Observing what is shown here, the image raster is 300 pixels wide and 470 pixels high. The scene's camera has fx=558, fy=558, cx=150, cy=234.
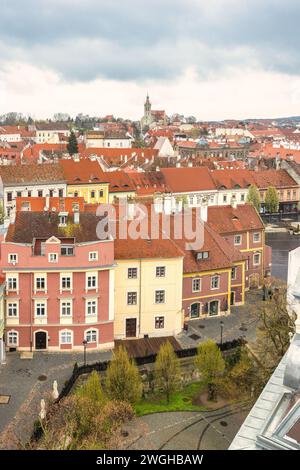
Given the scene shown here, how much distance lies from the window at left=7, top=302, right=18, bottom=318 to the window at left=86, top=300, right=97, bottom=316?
191 inches

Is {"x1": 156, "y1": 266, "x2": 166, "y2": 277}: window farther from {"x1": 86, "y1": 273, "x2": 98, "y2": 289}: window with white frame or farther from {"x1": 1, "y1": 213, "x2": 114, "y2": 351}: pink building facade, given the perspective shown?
{"x1": 86, "y1": 273, "x2": 98, "y2": 289}: window with white frame

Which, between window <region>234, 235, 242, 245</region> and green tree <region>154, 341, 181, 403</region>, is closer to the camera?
green tree <region>154, 341, 181, 403</region>

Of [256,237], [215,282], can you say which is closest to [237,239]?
[256,237]

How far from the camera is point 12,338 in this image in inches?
1519

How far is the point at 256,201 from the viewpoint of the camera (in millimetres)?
88938

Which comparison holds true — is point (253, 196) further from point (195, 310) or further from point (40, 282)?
point (40, 282)

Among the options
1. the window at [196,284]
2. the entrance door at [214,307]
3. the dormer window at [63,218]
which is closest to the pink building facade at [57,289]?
the dormer window at [63,218]

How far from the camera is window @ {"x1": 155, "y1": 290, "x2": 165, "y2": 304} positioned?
136 ft

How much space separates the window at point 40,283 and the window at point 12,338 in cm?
358

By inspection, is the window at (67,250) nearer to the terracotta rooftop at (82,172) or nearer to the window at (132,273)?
the window at (132,273)

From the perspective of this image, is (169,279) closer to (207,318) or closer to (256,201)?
(207,318)

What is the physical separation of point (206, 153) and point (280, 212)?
53.4 meters

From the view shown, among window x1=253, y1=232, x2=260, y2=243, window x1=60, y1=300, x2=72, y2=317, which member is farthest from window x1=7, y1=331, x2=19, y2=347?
window x1=253, y1=232, x2=260, y2=243
